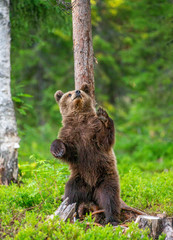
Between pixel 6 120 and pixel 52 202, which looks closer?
pixel 52 202

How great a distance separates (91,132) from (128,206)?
1441mm

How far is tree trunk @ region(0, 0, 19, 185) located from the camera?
6.62 metres

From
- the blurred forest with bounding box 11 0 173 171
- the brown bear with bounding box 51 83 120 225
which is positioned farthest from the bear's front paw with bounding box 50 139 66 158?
the blurred forest with bounding box 11 0 173 171

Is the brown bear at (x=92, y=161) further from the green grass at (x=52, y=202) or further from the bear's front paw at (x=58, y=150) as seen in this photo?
the green grass at (x=52, y=202)

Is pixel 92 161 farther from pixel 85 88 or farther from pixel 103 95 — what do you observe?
pixel 103 95

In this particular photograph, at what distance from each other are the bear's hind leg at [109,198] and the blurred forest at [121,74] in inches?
195

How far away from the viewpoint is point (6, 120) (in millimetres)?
6781

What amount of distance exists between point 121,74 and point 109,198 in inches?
480

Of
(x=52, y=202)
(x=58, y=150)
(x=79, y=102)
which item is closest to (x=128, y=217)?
(x=52, y=202)

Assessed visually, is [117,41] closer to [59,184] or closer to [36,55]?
[36,55]

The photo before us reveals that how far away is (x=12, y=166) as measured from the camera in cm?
670

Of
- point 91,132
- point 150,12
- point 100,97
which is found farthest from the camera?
point 100,97

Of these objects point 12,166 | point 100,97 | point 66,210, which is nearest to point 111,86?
point 100,97

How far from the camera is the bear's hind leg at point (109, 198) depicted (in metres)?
5.11
